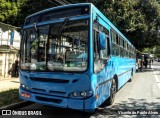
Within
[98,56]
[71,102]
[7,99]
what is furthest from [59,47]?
[7,99]

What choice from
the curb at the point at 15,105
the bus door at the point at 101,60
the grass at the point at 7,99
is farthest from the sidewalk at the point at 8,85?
the bus door at the point at 101,60

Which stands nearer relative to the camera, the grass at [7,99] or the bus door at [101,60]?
the bus door at [101,60]

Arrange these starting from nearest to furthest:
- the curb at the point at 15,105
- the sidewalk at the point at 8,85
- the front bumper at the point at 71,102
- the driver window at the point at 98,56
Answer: the front bumper at the point at 71,102
the driver window at the point at 98,56
the curb at the point at 15,105
the sidewalk at the point at 8,85

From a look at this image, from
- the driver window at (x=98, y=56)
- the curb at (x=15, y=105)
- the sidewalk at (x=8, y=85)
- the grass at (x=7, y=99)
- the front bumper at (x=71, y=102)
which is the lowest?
the curb at (x=15, y=105)

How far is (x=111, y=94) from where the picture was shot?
835 cm

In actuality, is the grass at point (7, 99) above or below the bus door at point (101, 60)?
below

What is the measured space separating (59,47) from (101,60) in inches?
48.3

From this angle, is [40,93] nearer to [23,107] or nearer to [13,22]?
[23,107]

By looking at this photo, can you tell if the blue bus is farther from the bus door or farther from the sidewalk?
the sidewalk

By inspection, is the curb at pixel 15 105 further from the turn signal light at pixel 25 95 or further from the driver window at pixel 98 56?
the driver window at pixel 98 56

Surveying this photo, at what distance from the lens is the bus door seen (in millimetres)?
6230

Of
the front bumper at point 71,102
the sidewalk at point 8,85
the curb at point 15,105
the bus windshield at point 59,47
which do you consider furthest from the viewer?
the sidewalk at point 8,85

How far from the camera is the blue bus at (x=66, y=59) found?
593 cm

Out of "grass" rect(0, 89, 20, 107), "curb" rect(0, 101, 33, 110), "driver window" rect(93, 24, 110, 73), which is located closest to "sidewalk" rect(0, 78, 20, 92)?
"grass" rect(0, 89, 20, 107)
